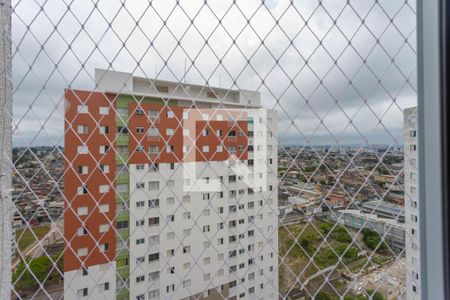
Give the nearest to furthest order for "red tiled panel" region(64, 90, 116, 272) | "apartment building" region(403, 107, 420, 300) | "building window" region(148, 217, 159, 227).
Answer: "apartment building" region(403, 107, 420, 300)
"red tiled panel" region(64, 90, 116, 272)
"building window" region(148, 217, 159, 227)

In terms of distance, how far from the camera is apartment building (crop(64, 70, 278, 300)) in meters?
0.62

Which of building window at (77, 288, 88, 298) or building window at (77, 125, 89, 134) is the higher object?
building window at (77, 125, 89, 134)

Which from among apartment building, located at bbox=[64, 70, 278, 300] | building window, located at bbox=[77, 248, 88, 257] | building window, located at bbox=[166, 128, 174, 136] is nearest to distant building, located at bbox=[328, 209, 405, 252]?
apartment building, located at bbox=[64, 70, 278, 300]

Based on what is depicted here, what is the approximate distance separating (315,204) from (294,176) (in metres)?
0.10

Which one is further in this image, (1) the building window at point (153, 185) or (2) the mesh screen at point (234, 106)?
(1) the building window at point (153, 185)

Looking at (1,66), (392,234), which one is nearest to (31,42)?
(1,66)

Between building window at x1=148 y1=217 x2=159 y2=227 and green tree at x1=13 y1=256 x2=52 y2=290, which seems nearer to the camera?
green tree at x1=13 y1=256 x2=52 y2=290

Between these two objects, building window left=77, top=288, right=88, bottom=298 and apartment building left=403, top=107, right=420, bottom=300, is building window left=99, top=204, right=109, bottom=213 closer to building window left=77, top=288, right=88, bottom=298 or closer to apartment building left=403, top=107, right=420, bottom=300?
building window left=77, top=288, right=88, bottom=298

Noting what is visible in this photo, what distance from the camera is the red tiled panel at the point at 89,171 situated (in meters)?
0.60

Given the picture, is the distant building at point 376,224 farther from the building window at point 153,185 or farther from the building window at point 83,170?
the building window at point 83,170

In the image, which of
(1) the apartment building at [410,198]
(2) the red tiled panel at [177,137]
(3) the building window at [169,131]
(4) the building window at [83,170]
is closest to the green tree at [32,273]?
(4) the building window at [83,170]

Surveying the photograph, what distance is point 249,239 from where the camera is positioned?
2.75 feet

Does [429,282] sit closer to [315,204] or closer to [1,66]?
[315,204]

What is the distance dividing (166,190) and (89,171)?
0.33 m
